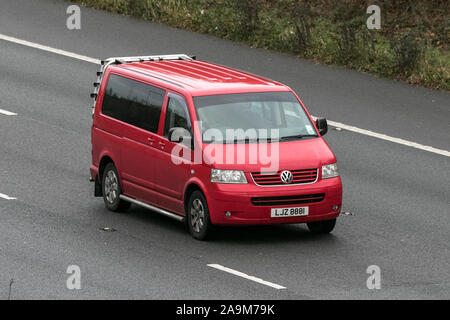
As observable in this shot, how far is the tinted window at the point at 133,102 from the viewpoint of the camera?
58.5 feet

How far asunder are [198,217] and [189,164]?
0.69m

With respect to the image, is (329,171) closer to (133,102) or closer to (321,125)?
(321,125)

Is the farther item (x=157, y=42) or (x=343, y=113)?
(x=157, y=42)

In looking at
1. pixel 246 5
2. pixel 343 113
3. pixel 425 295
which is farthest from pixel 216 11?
pixel 425 295

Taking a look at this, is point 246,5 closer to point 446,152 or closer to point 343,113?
point 343,113

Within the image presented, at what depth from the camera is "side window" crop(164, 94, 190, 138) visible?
1731cm

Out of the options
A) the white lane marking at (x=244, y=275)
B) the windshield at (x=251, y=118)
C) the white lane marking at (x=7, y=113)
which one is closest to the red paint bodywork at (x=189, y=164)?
the windshield at (x=251, y=118)

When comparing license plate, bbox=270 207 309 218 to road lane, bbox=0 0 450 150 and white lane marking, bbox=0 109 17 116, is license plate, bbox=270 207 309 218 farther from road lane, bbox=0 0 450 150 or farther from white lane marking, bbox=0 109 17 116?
white lane marking, bbox=0 109 17 116

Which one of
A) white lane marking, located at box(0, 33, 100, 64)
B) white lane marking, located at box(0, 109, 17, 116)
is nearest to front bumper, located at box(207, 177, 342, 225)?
white lane marking, located at box(0, 109, 17, 116)

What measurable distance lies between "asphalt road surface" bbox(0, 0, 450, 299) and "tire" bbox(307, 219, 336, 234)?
11cm

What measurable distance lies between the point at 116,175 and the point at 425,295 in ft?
18.7

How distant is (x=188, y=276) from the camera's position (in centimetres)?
1517

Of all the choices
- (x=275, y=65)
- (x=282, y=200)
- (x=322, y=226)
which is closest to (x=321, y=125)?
(x=322, y=226)
